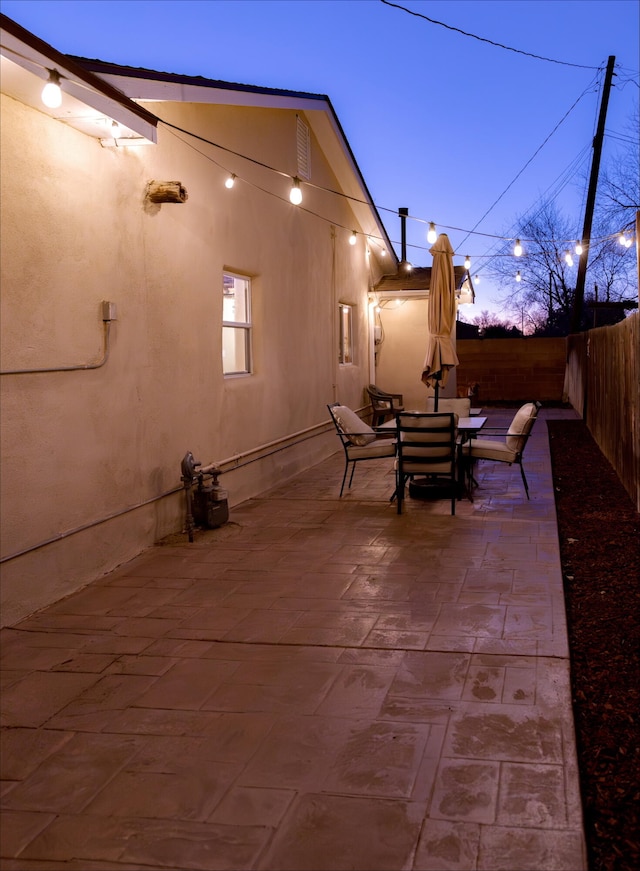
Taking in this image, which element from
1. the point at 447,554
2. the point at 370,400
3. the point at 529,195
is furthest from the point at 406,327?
the point at 529,195

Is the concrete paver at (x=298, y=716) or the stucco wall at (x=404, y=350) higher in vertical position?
the stucco wall at (x=404, y=350)

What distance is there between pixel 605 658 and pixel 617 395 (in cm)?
610

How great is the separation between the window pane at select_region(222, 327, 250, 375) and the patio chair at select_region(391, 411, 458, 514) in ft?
6.40

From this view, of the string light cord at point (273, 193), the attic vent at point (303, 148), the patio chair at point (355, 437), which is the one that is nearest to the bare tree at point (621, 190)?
the string light cord at point (273, 193)

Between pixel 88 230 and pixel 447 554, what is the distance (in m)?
3.49

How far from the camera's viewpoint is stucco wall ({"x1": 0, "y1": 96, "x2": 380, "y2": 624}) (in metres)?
4.87

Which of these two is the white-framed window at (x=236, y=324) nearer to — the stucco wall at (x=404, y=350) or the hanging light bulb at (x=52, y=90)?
the hanging light bulb at (x=52, y=90)

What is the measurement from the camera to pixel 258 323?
30.3 ft

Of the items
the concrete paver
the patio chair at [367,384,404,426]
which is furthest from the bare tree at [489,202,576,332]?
the concrete paver

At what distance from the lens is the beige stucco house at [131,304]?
4836 mm

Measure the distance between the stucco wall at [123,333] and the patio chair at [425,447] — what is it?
1.71 meters

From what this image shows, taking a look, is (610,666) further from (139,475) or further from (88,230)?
(88,230)

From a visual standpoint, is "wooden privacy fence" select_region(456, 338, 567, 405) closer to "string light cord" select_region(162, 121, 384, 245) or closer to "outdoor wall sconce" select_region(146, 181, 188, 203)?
"string light cord" select_region(162, 121, 384, 245)

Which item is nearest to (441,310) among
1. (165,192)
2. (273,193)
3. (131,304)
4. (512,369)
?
(273,193)
